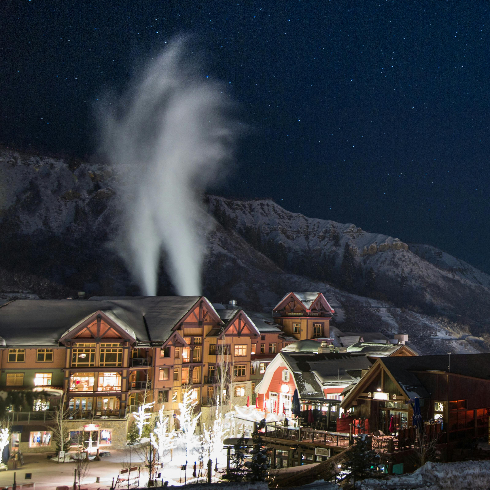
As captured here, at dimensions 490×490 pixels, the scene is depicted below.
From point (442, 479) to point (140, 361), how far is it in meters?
32.0

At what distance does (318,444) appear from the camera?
33.6 metres

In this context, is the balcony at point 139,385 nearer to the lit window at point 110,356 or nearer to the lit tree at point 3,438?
the lit window at point 110,356

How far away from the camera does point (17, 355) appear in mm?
48625

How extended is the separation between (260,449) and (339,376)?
71.4 feet

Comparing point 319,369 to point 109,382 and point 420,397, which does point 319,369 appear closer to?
point 420,397

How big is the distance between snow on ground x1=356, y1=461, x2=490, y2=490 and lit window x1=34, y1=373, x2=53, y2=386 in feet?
107

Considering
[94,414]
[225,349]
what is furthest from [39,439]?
[225,349]

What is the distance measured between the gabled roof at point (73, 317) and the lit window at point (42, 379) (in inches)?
111

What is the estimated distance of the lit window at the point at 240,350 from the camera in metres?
62.7

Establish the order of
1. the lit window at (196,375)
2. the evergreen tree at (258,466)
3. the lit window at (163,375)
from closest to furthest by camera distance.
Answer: the evergreen tree at (258,466) < the lit window at (163,375) < the lit window at (196,375)

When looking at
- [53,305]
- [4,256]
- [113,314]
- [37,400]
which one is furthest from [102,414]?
[4,256]

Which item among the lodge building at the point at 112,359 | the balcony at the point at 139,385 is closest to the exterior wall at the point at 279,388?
the lodge building at the point at 112,359

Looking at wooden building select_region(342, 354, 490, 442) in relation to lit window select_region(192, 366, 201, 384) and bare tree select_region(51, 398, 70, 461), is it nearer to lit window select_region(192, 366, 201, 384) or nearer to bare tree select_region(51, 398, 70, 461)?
bare tree select_region(51, 398, 70, 461)

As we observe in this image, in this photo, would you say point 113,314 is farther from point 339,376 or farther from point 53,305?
point 339,376
